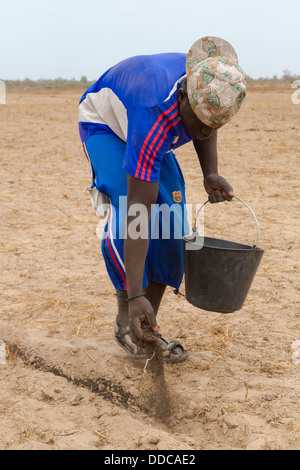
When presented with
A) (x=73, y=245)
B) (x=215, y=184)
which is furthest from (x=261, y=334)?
(x=73, y=245)

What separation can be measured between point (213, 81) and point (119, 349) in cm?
148

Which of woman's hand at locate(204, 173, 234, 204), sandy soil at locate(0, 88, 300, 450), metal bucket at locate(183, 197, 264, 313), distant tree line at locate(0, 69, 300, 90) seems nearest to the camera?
sandy soil at locate(0, 88, 300, 450)

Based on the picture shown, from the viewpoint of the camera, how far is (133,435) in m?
2.14

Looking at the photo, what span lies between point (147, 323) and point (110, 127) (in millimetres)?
890

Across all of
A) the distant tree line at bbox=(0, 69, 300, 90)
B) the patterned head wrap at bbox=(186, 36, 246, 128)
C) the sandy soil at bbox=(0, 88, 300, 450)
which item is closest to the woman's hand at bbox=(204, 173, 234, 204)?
the patterned head wrap at bbox=(186, 36, 246, 128)

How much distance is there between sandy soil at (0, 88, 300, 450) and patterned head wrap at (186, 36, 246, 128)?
1.18 meters

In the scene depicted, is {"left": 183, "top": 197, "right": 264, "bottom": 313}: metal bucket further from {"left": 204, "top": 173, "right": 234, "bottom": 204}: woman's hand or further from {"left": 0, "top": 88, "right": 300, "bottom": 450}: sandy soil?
{"left": 0, "top": 88, "right": 300, "bottom": 450}: sandy soil

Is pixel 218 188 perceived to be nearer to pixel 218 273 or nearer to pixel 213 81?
pixel 218 273

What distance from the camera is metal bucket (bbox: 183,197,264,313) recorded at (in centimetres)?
233

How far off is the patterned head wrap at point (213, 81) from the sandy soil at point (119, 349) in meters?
1.18

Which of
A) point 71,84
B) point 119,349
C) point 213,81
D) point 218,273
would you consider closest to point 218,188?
point 218,273

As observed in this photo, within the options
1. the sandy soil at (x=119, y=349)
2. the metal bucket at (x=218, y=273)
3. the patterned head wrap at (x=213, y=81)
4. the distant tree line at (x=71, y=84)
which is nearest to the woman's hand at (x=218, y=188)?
the metal bucket at (x=218, y=273)

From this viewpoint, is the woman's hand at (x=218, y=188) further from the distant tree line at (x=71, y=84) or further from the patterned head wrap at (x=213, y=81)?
the distant tree line at (x=71, y=84)
